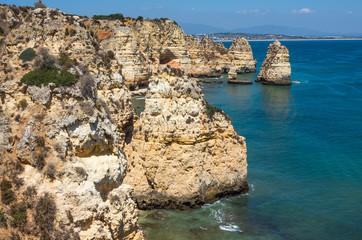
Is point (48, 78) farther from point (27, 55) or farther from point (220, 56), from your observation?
point (220, 56)

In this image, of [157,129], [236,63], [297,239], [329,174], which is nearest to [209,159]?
[157,129]

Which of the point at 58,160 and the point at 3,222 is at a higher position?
the point at 58,160

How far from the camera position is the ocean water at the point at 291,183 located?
19703mm

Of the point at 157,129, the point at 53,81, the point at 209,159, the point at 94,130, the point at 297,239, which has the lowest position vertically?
the point at 297,239

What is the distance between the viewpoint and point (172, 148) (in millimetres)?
21078

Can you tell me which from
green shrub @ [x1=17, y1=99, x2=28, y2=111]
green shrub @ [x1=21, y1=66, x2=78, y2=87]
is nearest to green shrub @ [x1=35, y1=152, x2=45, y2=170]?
green shrub @ [x1=17, y1=99, x2=28, y2=111]

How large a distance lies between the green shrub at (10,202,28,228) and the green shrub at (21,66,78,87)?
347 cm

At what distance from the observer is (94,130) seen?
409 inches

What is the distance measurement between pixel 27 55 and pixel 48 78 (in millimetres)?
1842

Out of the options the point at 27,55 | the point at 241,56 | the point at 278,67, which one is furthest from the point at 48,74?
the point at 241,56

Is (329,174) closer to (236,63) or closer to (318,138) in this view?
(318,138)

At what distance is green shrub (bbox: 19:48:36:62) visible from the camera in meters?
11.5

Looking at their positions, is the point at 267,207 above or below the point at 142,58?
below

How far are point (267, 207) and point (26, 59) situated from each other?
55.7ft
